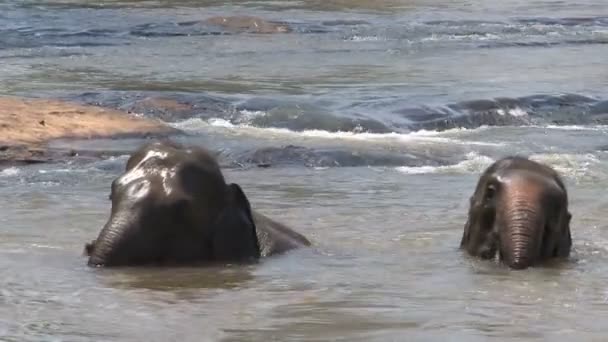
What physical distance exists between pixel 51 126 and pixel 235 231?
Answer: 7329 mm

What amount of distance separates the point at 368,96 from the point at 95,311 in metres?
12.9

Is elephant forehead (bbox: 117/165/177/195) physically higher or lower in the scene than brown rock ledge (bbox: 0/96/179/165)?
higher

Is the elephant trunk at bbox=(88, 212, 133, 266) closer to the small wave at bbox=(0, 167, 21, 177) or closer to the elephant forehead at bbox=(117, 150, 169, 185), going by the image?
the elephant forehead at bbox=(117, 150, 169, 185)

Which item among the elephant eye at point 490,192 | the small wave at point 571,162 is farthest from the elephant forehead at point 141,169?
the small wave at point 571,162

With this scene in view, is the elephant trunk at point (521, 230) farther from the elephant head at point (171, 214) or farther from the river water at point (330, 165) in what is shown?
the elephant head at point (171, 214)

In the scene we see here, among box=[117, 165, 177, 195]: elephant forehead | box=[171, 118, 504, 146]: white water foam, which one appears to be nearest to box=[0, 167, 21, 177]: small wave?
box=[171, 118, 504, 146]: white water foam

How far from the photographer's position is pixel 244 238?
26.1 feet

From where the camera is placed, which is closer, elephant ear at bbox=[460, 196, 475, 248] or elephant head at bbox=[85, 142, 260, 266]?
elephant head at bbox=[85, 142, 260, 266]

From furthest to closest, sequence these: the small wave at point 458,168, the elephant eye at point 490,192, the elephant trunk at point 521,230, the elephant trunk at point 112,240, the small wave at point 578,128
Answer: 1. the small wave at point 578,128
2. the small wave at point 458,168
3. the elephant eye at point 490,192
4. the elephant trunk at point 521,230
5. the elephant trunk at point 112,240

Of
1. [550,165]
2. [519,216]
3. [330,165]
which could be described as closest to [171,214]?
[519,216]

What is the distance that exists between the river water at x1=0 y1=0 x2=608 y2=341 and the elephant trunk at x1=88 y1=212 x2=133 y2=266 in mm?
71

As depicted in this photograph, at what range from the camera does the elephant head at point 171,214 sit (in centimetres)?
748

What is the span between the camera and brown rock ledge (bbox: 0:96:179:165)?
45.0 ft

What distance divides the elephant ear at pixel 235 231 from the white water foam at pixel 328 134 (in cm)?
793
